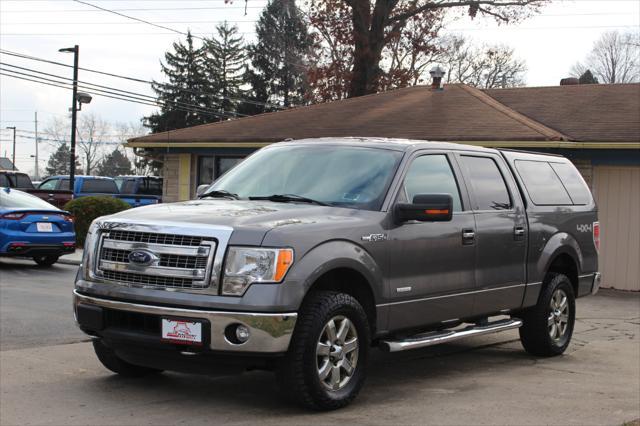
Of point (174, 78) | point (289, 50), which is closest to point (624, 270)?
point (289, 50)

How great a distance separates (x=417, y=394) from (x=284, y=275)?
1749 mm

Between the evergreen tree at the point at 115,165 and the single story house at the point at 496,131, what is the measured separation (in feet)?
281

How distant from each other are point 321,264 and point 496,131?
39.7ft

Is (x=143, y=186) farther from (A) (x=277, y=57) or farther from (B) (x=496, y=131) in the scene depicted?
(A) (x=277, y=57)

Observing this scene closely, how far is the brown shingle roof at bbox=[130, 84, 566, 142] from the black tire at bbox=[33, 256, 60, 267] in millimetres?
5595

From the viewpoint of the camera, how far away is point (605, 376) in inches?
310

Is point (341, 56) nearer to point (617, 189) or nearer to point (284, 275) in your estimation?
point (617, 189)

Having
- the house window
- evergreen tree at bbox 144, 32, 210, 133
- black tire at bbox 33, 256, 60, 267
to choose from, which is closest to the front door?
black tire at bbox 33, 256, 60, 267

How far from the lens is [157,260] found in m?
5.91

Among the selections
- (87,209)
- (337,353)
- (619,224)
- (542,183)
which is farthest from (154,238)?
(87,209)

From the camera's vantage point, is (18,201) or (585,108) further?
(585,108)

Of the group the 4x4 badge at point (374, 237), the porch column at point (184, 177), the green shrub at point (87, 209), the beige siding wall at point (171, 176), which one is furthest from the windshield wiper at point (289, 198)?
the beige siding wall at point (171, 176)

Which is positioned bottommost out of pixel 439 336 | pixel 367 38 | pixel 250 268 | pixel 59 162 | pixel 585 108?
pixel 439 336

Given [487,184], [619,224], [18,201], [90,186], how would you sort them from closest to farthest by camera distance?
[487,184], [619,224], [18,201], [90,186]
